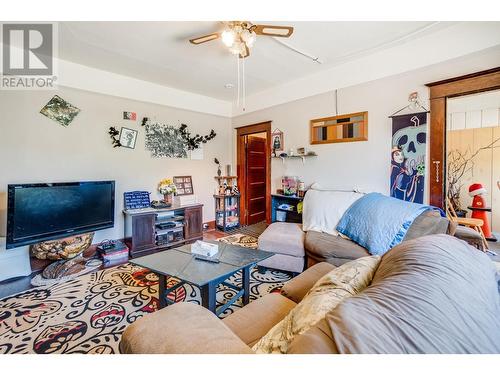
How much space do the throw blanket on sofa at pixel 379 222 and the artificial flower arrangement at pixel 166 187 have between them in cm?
271

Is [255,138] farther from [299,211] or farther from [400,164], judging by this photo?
[400,164]

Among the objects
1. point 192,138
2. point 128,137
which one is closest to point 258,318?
point 128,137

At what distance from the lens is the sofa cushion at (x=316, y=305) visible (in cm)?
79

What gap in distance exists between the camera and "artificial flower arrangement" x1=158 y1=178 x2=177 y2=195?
390 centimetres

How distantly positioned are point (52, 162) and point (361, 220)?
3.77 meters

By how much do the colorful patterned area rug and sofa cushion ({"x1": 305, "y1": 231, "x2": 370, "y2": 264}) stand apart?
513 millimetres

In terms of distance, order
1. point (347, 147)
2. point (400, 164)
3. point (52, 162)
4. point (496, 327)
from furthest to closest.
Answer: point (347, 147), point (52, 162), point (400, 164), point (496, 327)

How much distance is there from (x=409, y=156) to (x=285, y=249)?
1.78m

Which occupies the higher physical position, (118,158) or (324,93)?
(324,93)

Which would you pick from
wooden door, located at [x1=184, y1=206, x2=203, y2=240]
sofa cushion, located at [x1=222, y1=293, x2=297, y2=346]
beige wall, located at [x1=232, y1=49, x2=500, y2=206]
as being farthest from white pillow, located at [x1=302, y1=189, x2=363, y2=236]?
wooden door, located at [x1=184, y1=206, x2=203, y2=240]

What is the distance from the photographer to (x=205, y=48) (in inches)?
107

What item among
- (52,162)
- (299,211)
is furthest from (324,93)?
(52,162)

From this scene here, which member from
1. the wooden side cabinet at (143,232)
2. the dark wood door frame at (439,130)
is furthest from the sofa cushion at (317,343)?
the wooden side cabinet at (143,232)
